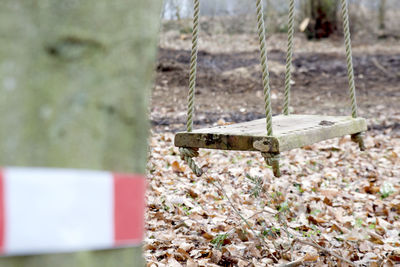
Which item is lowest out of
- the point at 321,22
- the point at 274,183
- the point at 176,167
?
the point at 274,183

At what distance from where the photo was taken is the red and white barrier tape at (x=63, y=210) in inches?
31.5

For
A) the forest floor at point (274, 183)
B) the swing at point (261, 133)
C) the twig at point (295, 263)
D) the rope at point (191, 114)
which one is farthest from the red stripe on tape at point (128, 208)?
the twig at point (295, 263)

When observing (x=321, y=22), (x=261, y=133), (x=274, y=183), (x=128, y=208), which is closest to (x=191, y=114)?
(x=261, y=133)

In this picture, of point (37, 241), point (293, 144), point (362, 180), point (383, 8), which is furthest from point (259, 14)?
point (383, 8)

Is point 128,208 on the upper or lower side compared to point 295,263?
upper

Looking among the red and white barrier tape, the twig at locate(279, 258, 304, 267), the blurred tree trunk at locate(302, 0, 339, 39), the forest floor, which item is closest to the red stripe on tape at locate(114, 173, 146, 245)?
the red and white barrier tape

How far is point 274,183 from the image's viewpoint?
4500mm

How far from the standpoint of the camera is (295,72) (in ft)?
33.3

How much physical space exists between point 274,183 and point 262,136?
2324 mm

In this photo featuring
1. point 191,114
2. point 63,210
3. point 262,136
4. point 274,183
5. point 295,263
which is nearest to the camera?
point 63,210

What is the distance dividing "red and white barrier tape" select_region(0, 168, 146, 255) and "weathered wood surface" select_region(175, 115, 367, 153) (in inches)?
54.2

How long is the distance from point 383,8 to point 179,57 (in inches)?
278

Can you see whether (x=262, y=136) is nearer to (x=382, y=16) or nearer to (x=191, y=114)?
(x=191, y=114)

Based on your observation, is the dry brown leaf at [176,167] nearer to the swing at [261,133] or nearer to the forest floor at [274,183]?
the forest floor at [274,183]
